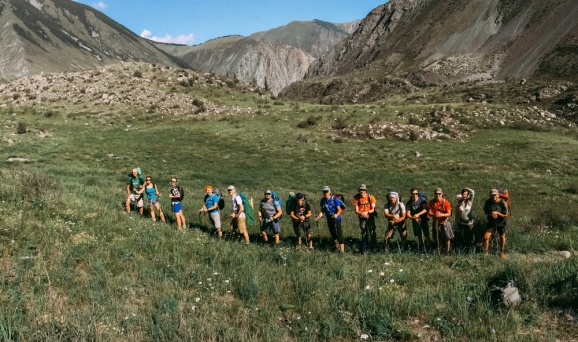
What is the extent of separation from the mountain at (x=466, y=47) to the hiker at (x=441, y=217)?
83450 millimetres

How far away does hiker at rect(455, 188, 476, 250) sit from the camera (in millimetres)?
11430

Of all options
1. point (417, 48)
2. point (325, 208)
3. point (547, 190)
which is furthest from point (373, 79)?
point (325, 208)

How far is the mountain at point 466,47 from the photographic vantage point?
89500mm

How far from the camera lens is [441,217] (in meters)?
11.2

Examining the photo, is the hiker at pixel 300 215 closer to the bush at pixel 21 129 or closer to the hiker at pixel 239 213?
the hiker at pixel 239 213

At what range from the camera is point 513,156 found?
95.5ft

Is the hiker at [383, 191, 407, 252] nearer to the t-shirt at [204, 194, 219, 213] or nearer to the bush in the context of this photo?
the t-shirt at [204, 194, 219, 213]

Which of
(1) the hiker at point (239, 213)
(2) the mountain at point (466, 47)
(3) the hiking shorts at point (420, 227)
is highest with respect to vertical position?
(2) the mountain at point (466, 47)

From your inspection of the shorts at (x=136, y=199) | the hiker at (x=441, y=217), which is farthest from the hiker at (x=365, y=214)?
the shorts at (x=136, y=199)

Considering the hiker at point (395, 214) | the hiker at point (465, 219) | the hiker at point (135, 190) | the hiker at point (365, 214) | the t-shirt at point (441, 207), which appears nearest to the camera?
the t-shirt at point (441, 207)

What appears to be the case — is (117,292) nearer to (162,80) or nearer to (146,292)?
(146,292)

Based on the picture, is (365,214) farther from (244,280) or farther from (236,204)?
(244,280)

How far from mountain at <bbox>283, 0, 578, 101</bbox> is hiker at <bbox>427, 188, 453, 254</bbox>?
8345 cm

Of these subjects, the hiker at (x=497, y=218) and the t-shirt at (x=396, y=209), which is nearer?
the hiker at (x=497, y=218)
